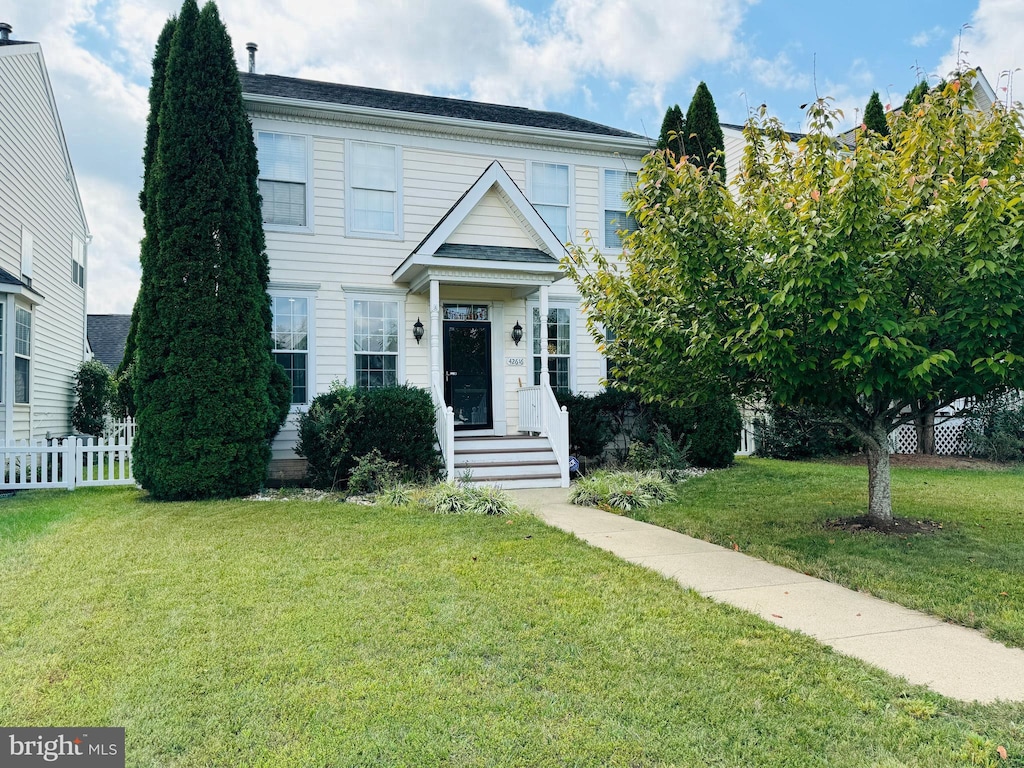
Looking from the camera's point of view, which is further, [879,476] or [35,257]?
[35,257]

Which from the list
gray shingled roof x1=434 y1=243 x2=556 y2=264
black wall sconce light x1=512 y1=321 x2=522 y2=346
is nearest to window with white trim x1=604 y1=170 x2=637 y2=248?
gray shingled roof x1=434 y1=243 x2=556 y2=264

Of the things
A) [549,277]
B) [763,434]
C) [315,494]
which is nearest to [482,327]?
[549,277]

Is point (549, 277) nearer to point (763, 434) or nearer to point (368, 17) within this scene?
point (368, 17)

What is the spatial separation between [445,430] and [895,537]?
6181mm

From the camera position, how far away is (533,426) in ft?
37.9

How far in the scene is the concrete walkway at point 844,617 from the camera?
3.24 metres

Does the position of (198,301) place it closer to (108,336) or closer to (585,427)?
(585,427)

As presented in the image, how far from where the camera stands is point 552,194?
508 inches

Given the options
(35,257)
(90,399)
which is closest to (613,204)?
(35,257)

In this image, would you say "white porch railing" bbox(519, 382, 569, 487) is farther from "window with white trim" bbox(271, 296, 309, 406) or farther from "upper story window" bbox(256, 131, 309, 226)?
"upper story window" bbox(256, 131, 309, 226)

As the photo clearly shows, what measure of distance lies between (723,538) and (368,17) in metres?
10.1

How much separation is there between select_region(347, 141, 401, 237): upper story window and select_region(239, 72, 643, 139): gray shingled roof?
790 mm

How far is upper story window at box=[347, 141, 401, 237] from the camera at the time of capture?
11742 millimetres

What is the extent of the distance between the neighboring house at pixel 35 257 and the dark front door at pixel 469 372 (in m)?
7.26
